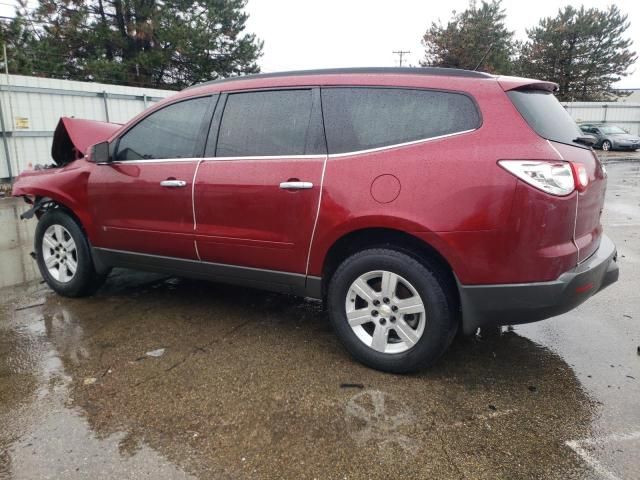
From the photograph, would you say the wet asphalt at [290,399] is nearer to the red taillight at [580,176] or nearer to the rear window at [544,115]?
the red taillight at [580,176]

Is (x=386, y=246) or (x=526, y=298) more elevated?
(x=386, y=246)

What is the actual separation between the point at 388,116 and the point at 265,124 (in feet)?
2.95

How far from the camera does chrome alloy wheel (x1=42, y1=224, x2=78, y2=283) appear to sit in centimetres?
452

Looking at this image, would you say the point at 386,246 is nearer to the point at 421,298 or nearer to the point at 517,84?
the point at 421,298

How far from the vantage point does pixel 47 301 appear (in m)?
4.51

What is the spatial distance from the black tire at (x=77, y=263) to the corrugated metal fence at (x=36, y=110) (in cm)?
823

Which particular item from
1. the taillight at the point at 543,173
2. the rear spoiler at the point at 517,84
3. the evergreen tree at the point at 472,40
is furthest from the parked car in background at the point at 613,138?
the taillight at the point at 543,173

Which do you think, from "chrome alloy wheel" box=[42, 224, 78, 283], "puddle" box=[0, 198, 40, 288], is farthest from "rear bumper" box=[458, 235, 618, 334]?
"puddle" box=[0, 198, 40, 288]

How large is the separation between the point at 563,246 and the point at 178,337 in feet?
8.57

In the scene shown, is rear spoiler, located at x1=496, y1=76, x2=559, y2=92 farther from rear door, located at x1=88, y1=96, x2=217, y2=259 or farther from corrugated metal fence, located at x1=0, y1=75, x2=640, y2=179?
corrugated metal fence, located at x1=0, y1=75, x2=640, y2=179

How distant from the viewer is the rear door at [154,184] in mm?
3783

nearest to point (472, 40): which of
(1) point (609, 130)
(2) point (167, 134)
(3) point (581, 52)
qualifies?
Answer: (3) point (581, 52)

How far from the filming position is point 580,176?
8.96ft

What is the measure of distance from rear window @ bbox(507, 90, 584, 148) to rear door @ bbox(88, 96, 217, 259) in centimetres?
214
